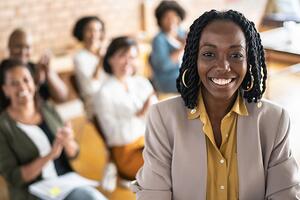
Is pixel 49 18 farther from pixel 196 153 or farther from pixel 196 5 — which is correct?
pixel 196 153

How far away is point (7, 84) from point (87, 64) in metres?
1.09

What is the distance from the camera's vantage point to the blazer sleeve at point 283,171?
1254 mm

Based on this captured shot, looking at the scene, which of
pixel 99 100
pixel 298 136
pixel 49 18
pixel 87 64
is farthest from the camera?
pixel 49 18

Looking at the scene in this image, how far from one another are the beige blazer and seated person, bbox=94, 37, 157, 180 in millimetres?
1317

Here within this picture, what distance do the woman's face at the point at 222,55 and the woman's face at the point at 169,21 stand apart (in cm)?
230

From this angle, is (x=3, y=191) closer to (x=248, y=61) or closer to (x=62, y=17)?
(x=62, y=17)

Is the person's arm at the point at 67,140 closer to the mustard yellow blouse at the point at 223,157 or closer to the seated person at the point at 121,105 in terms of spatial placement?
the seated person at the point at 121,105

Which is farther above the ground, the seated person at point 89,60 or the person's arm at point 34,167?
the seated person at point 89,60

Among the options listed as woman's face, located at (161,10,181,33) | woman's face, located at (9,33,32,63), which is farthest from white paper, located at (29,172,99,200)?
woman's face, located at (161,10,181,33)

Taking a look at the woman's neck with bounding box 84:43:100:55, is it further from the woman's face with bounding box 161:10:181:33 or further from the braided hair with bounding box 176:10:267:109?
the braided hair with bounding box 176:10:267:109

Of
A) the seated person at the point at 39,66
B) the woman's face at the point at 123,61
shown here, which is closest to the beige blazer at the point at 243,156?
the woman's face at the point at 123,61

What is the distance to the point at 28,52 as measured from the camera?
9.29 ft

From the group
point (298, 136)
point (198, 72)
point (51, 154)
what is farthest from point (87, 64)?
point (198, 72)

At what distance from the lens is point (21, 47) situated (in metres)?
2.82
